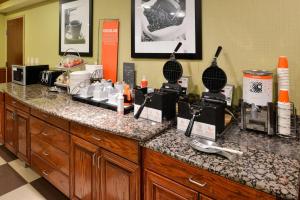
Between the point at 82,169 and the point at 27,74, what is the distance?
2020 millimetres

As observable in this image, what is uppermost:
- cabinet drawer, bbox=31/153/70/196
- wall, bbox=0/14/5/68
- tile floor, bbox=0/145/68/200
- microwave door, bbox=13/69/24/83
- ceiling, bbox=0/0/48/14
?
ceiling, bbox=0/0/48/14

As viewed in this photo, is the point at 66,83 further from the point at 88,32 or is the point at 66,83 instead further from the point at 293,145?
the point at 293,145

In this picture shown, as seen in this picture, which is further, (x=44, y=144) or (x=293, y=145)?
(x=44, y=144)

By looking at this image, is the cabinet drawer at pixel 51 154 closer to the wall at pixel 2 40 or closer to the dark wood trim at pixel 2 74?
the dark wood trim at pixel 2 74

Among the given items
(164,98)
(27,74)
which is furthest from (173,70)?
(27,74)

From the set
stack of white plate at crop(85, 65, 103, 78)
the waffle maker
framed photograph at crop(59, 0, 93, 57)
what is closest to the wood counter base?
the waffle maker

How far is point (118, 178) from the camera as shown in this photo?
4.64ft

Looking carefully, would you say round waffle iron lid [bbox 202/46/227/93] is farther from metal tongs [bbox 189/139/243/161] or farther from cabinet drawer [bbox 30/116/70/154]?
cabinet drawer [bbox 30/116/70/154]

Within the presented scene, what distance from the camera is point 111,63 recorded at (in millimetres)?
2385

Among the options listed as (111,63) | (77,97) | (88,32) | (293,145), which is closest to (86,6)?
(88,32)

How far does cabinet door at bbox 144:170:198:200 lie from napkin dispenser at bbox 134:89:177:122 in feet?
1.30

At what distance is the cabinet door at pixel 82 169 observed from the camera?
159 centimetres

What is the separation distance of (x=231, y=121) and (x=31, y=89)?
2.44 m

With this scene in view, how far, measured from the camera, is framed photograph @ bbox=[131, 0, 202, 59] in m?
1.71
